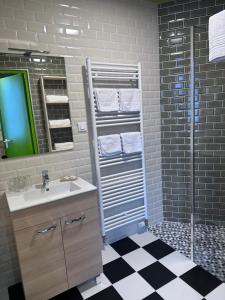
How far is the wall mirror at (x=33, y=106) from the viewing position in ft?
5.67

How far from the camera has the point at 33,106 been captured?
185cm

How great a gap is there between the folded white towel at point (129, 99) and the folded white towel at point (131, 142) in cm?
25

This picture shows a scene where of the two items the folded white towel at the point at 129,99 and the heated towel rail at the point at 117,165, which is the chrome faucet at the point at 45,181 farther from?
the folded white towel at the point at 129,99

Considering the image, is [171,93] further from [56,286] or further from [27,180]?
[56,286]

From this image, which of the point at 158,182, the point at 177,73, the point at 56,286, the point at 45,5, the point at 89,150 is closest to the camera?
the point at 56,286

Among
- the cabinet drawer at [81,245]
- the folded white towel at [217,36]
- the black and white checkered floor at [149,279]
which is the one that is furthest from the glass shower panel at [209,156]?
the folded white towel at [217,36]

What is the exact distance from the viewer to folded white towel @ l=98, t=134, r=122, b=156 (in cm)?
210

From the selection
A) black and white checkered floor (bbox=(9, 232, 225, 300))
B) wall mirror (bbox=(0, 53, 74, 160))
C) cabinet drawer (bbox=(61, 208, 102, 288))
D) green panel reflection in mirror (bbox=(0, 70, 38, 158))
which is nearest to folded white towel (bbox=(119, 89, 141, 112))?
wall mirror (bbox=(0, 53, 74, 160))

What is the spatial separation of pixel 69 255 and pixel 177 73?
81.0 inches

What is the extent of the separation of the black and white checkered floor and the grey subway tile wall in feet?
2.28

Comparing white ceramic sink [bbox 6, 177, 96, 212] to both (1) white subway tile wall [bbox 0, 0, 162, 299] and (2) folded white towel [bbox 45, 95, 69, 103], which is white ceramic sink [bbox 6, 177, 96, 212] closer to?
(1) white subway tile wall [bbox 0, 0, 162, 299]

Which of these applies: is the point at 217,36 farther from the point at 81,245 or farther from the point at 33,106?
the point at 81,245

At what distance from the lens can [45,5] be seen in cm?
178

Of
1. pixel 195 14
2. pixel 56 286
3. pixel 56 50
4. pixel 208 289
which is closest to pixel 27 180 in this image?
pixel 56 286
